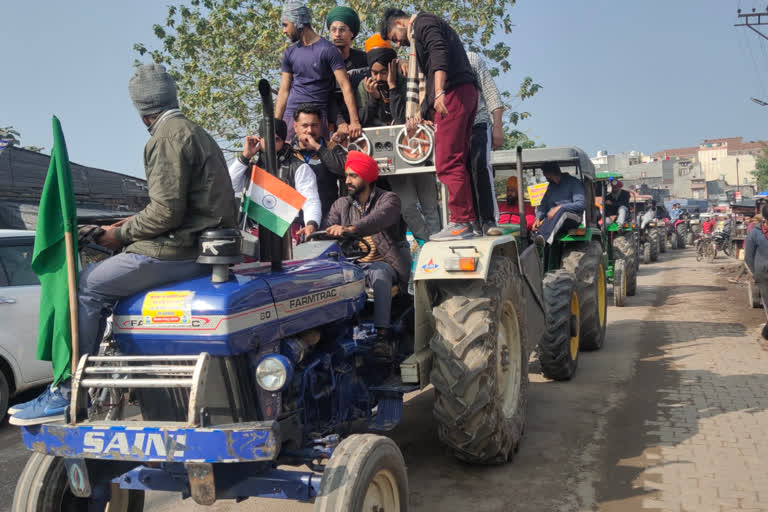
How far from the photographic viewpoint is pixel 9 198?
54.8 feet

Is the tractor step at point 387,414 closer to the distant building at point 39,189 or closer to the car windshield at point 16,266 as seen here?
the car windshield at point 16,266

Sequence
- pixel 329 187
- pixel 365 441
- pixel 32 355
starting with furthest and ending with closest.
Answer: pixel 32 355, pixel 329 187, pixel 365 441

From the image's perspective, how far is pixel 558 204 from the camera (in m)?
8.88

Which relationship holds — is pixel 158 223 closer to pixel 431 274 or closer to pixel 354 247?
pixel 431 274

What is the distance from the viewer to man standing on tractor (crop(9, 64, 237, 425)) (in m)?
3.22

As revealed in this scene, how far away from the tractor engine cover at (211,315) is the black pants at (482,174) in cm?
230

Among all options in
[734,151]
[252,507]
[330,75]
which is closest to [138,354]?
[252,507]

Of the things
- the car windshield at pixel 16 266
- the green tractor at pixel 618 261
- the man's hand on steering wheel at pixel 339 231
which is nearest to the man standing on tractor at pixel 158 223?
the man's hand on steering wheel at pixel 339 231

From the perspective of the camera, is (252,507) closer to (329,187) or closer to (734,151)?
(329,187)

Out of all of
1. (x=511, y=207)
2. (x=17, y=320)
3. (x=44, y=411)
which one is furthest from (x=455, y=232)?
(x=17, y=320)

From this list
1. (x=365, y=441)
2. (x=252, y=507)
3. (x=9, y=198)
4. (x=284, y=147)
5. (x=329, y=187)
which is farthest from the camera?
(x=9, y=198)

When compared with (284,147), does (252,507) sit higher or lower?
lower

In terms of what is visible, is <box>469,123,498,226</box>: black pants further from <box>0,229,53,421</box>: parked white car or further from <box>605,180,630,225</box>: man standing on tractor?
<box>605,180,630,225</box>: man standing on tractor

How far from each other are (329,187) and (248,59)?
12.2 meters
